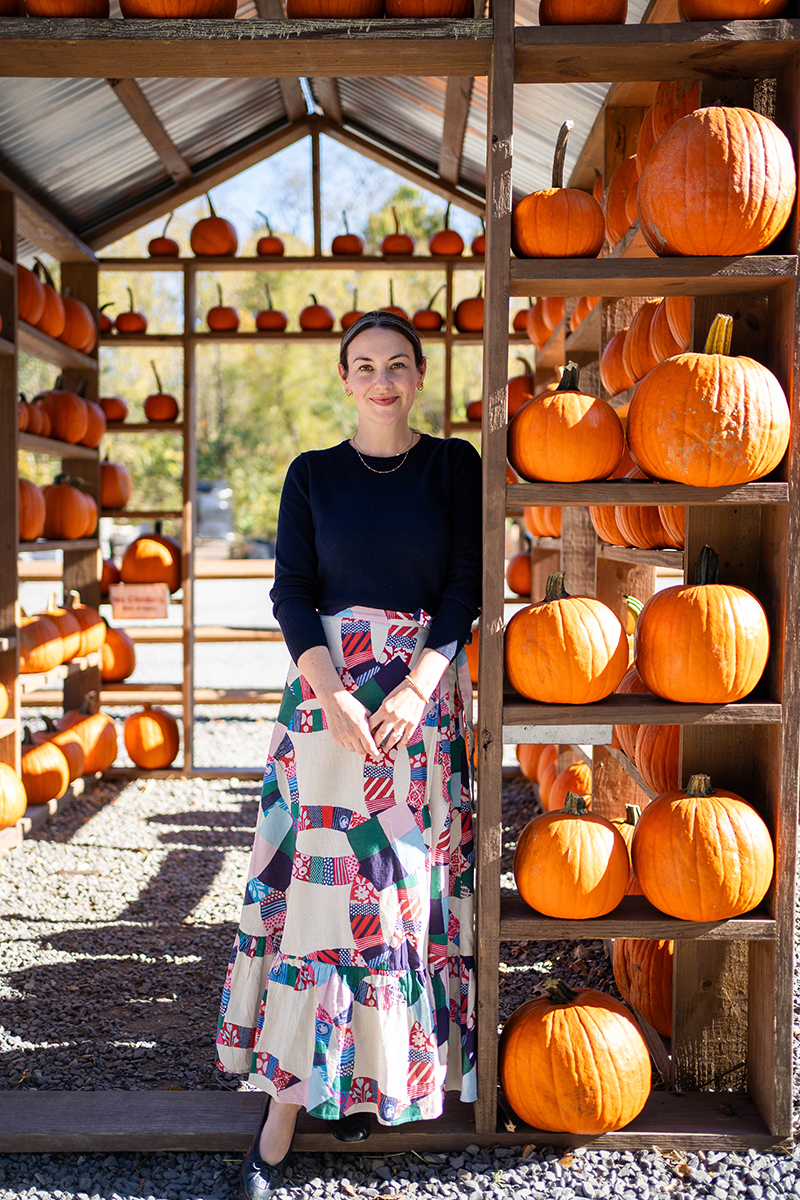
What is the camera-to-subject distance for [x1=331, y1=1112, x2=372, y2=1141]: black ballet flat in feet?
7.40

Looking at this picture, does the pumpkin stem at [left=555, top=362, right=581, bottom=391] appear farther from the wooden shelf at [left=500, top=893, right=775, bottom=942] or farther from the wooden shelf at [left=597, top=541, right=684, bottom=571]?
the wooden shelf at [left=500, top=893, right=775, bottom=942]

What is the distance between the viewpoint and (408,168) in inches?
244

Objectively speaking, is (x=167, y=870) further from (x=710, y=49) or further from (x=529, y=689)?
(x=710, y=49)

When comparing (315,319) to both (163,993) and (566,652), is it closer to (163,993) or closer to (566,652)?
(163,993)

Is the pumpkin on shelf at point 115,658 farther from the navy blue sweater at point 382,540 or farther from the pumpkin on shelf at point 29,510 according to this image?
the navy blue sweater at point 382,540

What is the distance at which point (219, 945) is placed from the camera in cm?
370

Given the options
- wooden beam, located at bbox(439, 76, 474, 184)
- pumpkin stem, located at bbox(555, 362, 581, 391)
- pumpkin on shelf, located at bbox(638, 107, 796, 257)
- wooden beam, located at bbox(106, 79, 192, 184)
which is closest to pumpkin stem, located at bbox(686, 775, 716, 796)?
pumpkin stem, located at bbox(555, 362, 581, 391)

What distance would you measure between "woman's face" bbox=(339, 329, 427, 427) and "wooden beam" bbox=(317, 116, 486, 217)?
421cm

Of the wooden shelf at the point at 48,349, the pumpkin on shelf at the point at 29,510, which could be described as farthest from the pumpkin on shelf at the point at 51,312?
the pumpkin on shelf at the point at 29,510

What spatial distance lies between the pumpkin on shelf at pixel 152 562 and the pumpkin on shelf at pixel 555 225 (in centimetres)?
409

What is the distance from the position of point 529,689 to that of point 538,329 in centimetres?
343

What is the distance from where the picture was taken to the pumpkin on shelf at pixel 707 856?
88.0 inches

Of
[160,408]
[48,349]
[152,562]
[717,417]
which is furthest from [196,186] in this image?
[717,417]

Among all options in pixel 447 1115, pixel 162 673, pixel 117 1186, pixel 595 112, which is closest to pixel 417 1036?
pixel 447 1115
